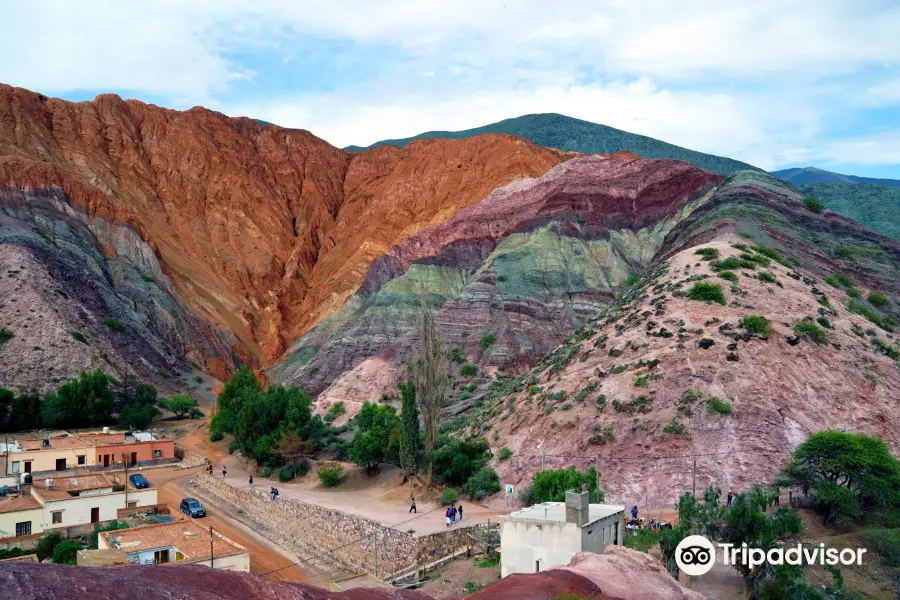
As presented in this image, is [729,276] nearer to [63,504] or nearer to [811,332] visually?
[811,332]

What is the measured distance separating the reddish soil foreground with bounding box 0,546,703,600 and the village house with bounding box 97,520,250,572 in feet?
42.7

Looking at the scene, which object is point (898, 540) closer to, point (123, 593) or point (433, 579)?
point (433, 579)

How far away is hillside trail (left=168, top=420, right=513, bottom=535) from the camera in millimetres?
29828

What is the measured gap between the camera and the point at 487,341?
2367 inches

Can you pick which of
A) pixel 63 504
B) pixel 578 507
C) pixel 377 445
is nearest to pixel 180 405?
pixel 377 445

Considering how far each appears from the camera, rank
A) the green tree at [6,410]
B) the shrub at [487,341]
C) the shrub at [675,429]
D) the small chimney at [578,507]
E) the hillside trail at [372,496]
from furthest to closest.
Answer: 1. the shrub at [487,341]
2. the green tree at [6,410]
3. the shrub at [675,429]
4. the hillside trail at [372,496]
5. the small chimney at [578,507]

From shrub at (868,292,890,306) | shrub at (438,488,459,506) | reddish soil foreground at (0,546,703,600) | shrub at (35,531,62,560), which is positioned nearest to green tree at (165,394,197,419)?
shrub at (35,531,62,560)

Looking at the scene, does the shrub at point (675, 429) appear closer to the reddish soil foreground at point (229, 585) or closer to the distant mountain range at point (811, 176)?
the reddish soil foreground at point (229, 585)

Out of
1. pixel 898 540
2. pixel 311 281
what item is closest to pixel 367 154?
pixel 311 281

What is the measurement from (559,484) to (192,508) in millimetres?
19293

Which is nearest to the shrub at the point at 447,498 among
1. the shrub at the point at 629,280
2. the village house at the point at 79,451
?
the village house at the point at 79,451

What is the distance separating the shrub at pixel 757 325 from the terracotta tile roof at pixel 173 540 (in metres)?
24.8

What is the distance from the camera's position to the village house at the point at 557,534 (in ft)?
65.4

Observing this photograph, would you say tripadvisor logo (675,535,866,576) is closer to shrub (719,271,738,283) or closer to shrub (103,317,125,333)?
shrub (719,271,738,283)
